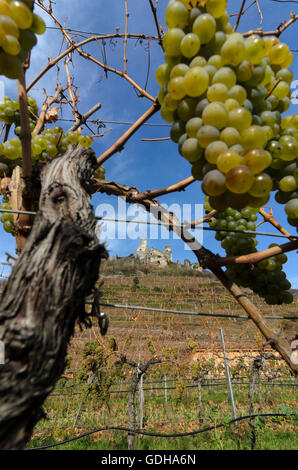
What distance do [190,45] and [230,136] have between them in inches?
12.8

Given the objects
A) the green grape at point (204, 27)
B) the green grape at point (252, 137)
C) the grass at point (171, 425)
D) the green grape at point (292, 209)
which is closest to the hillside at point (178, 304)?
the grass at point (171, 425)

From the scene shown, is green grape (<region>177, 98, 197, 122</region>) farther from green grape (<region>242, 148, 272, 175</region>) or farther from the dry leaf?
the dry leaf

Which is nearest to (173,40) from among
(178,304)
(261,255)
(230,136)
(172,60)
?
(172,60)

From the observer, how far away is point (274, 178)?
1068mm

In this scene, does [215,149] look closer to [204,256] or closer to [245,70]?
[245,70]

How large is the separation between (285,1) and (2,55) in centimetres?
215

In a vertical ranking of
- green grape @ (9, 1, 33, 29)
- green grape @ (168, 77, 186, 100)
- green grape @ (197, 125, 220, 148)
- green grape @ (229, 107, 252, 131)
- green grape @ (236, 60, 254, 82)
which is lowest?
green grape @ (197, 125, 220, 148)

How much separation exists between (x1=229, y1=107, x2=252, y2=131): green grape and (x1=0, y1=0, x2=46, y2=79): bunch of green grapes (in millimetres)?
628

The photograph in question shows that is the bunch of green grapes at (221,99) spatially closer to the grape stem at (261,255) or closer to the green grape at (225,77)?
the green grape at (225,77)

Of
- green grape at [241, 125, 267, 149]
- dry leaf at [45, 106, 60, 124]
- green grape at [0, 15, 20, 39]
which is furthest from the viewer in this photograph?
dry leaf at [45, 106, 60, 124]

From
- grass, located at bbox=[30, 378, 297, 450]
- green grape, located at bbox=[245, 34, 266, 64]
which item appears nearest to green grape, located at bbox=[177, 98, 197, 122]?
green grape, located at bbox=[245, 34, 266, 64]

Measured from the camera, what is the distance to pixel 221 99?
34.2 inches

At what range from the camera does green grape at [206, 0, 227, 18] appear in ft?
2.94

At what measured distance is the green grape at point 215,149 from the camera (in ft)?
2.65
